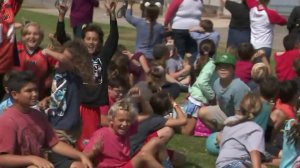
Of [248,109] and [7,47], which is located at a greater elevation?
[7,47]

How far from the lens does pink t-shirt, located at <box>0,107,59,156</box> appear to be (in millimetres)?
6758

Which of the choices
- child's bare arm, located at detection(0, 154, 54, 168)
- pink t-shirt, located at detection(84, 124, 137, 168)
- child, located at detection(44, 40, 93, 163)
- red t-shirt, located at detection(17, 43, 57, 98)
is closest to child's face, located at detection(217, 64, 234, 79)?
red t-shirt, located at detection(17, 43, 57, 98)

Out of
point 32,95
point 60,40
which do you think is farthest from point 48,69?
point 32,95

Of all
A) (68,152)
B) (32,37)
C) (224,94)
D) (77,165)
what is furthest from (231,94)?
(68,152)

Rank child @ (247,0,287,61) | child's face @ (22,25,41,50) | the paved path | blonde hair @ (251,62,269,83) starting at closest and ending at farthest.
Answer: child's face @ (22,25,41,50) < blonde hair @ (251,62,269,83) < child @ (247,0,287,61) < the paved path

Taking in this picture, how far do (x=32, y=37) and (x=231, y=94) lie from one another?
2.35 meters

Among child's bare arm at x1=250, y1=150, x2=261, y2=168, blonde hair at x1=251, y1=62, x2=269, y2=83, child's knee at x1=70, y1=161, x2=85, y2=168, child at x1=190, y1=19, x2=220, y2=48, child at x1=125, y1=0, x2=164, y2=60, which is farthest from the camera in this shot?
child at x1=190, y1=19, x2=220, y2=48

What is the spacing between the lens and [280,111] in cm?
999

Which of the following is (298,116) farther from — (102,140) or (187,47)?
(187,47)

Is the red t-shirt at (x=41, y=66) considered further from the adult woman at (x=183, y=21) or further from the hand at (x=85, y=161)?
the adult woman at (x=183, y=21)

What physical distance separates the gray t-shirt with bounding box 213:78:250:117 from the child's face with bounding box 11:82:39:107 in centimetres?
354

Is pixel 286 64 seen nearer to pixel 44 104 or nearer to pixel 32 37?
pixel 32 37

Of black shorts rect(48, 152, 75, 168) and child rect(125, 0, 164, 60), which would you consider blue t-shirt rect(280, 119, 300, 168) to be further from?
child rect(125, 0, 164, 60)

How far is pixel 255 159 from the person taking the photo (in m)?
8.15
